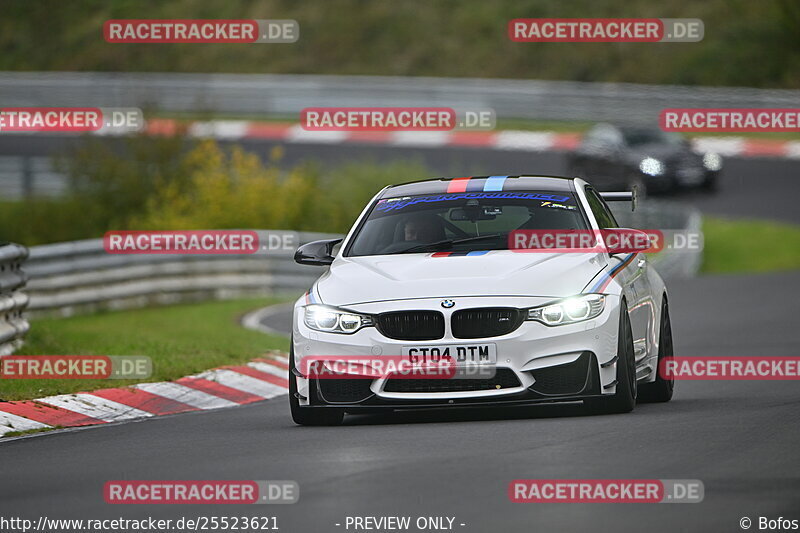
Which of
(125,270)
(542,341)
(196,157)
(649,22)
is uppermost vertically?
(649,22)

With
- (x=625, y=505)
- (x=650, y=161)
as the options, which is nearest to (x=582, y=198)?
(x=625, y=505)

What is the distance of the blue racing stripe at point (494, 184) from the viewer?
1103cm

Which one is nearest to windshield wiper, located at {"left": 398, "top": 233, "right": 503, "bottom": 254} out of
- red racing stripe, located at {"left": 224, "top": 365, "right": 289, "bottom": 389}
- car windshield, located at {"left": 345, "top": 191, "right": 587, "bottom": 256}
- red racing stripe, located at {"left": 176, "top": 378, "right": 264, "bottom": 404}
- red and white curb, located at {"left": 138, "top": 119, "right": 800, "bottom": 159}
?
car windshield, located at {"left": 345, "top": 191, "right": 587, "bottom": 256}

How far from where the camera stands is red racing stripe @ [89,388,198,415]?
38.3 feet

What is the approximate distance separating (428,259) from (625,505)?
3557mm

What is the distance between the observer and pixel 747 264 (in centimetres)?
2952

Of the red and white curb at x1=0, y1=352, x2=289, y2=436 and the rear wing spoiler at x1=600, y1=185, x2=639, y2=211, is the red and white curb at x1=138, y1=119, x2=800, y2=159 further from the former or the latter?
the rear wing spoiler at x1=600, y1=185, x2=639, y2=211

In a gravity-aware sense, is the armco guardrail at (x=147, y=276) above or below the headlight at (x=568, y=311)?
above

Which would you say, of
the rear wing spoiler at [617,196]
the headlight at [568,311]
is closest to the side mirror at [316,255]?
the headlight at [568,311]

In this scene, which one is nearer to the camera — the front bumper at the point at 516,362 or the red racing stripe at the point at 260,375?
the front bumper at the point at 516,362

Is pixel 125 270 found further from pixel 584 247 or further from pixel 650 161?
pixel 650 161

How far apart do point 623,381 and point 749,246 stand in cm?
2160

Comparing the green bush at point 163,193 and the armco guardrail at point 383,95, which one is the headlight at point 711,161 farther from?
the green bush at point 163,193

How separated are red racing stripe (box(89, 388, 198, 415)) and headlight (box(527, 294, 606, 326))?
11.1 feet
